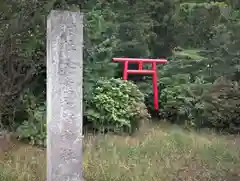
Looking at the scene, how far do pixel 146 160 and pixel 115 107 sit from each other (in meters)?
1.83

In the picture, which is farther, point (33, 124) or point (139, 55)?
point (139, 55)

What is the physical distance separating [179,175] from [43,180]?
74.9 inches

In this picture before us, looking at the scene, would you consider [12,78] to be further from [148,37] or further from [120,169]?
[148,37]

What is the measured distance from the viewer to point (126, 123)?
7.62 m

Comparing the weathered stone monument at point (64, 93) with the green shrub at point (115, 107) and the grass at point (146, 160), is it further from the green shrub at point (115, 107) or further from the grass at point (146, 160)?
the green shrub at point (115, 107)

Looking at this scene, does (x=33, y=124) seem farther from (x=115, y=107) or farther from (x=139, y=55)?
(x=139, y=55)

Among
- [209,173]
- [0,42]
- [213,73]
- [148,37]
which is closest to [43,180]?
[209,173]

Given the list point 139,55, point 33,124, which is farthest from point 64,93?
point 139,55

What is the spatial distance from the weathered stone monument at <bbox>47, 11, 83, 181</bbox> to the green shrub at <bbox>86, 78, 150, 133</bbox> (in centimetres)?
293

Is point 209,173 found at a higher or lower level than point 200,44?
lower

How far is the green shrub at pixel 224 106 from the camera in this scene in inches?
332

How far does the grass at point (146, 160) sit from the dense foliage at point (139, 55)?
711 millimetres

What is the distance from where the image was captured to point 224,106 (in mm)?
8398

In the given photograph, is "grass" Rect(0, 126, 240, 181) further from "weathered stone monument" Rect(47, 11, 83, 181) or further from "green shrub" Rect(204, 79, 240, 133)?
"green shrub" Rect(204, 79, 240, 133)
